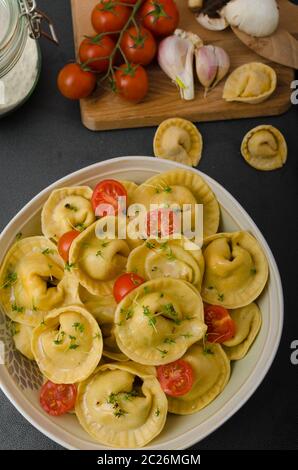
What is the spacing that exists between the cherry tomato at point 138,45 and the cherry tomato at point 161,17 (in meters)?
0.02

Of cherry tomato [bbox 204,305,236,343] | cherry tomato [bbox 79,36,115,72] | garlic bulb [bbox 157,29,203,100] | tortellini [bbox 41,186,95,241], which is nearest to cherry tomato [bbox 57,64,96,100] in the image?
cherry tomato [bbox 79,36,115,72]

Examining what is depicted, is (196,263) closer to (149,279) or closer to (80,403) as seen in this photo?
(149,279)

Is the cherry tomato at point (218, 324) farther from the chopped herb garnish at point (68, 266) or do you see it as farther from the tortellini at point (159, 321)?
the chopped herb garnish at point (68, 266)

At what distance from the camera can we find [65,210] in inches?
58.1

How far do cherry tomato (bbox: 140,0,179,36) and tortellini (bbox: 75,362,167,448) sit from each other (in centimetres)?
84

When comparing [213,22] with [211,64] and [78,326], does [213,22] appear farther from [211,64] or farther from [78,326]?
[78,326]

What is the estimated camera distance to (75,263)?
56.1 inches

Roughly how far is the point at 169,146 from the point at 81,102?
0.25 metres

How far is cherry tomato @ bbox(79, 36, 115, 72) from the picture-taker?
5.42 ft

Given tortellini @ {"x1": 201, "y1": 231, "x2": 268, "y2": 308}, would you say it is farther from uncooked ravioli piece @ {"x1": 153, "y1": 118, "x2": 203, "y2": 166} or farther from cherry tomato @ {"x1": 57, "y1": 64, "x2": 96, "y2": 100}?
cherry tomato @ {"x1": 57, "y1": 64, "x2": 96, "y2": 100}

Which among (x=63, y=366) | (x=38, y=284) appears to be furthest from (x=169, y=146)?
(x=63, y=366)

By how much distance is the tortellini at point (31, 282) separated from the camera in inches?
55.9

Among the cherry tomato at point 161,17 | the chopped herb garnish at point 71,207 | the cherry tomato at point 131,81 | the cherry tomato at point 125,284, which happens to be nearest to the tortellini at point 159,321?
the cherry tomato at point 125,284

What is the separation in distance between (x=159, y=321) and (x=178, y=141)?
51 centimetres
